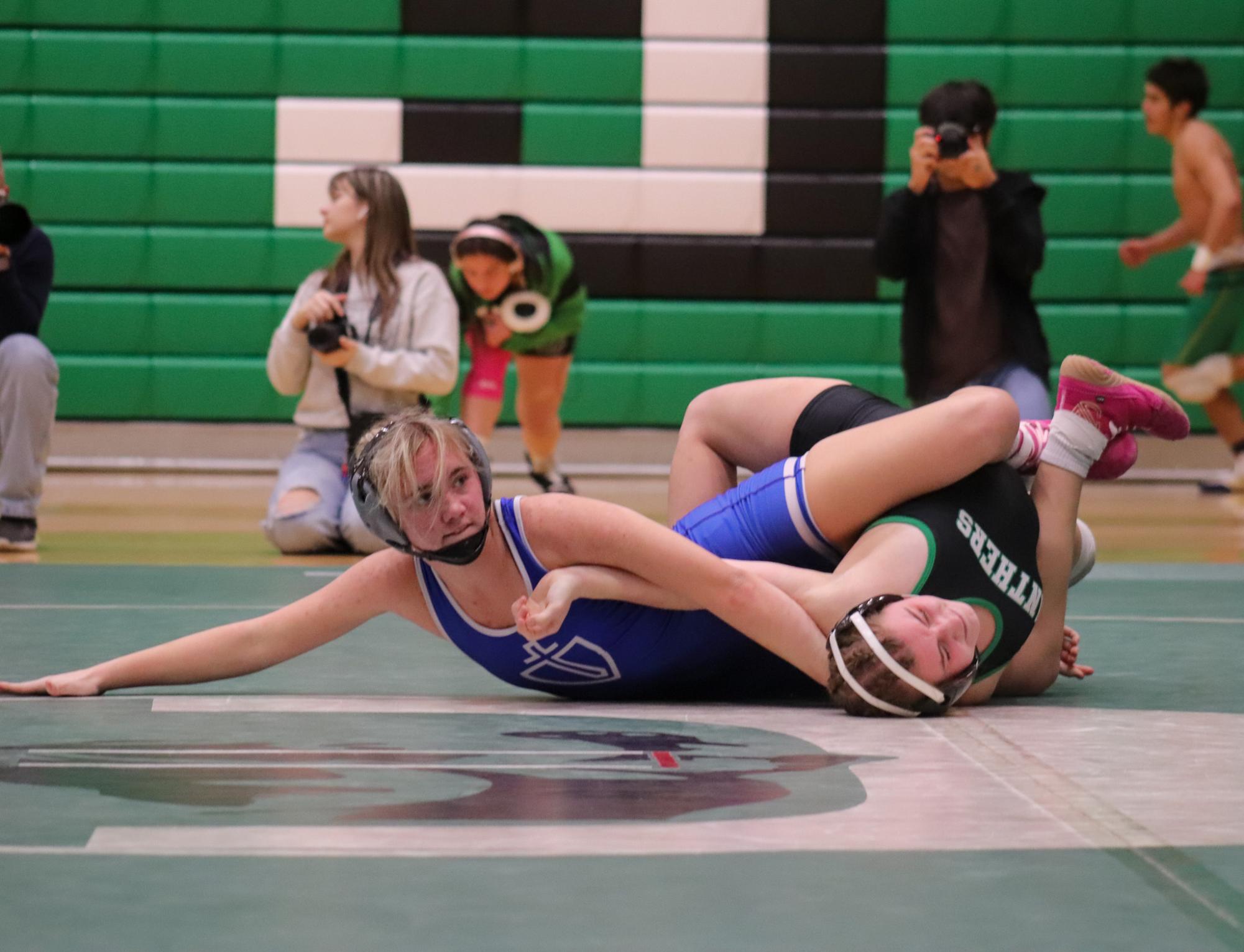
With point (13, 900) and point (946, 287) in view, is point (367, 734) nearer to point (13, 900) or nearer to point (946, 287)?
point (13, 900)

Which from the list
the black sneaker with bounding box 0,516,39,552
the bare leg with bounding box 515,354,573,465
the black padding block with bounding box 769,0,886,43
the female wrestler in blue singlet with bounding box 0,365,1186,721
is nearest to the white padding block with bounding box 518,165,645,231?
the black padding block with bounding box 769,0,886,43

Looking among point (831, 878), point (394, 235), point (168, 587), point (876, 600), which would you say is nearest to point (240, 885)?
point (831, 878)

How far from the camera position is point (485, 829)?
1574mm

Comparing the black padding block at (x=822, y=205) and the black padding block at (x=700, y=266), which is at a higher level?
the black padding block at (x=822, y=205)

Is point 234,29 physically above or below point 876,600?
above

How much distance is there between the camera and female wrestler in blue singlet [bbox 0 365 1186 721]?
2.05 metres

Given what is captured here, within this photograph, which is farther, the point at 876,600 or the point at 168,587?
the point at 168,587

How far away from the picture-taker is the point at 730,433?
2.64m

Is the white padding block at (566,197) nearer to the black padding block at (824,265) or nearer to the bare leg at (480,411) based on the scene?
the black padding block at (824,265)

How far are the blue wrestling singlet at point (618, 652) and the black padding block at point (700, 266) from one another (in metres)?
4.56

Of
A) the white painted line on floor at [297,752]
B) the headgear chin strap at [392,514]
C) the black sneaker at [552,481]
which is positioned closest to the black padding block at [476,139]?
the black sneaker at [552,481]

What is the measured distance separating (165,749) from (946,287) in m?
2.88

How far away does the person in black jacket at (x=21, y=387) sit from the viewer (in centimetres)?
412

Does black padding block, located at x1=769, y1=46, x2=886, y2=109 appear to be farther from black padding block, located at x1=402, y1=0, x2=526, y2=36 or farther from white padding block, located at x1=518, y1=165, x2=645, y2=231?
black padding block, located at x1=402, y1=0, x2=526, y2=36
